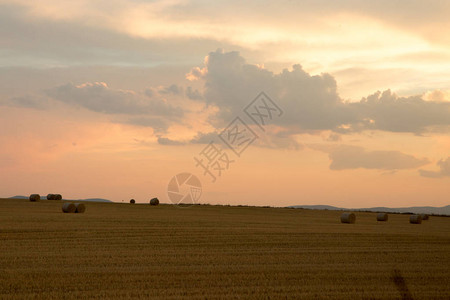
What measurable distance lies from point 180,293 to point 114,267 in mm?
4016

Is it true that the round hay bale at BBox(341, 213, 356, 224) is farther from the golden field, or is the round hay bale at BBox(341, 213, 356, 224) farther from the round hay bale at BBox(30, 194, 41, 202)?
the round hay bale at BBox(30, 194, 41, 202)

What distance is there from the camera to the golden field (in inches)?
509

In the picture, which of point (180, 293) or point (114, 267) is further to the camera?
point (114, 267)

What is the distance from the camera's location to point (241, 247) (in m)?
21.2

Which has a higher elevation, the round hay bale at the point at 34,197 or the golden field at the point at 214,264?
the round hay bale at the point at 34,197

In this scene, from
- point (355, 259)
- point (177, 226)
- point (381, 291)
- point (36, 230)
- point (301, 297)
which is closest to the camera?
point (301, 297)

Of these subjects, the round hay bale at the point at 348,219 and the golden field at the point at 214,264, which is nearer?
the golden field at the point at 214,264

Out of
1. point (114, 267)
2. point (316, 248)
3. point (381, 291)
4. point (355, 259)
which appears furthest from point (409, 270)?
point (114, 267)

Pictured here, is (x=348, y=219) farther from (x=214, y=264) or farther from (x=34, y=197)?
(x=34, y=197)

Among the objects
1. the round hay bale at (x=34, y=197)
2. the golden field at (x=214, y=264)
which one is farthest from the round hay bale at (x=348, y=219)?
the round hay bale at (x=34, y=197)

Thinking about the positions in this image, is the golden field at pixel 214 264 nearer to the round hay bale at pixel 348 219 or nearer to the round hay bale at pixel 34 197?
the round hay bale at pixel 348 219

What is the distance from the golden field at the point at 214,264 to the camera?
42.4ft

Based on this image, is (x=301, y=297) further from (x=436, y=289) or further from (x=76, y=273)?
(x=76, y=273)

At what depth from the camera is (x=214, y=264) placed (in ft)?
54.8
